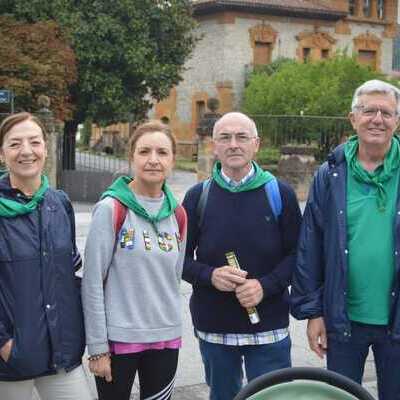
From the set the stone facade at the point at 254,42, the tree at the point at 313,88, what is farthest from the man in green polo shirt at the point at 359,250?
the stone facade at the point at 254,42

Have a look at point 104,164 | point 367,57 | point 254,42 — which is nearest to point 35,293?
point 104,164

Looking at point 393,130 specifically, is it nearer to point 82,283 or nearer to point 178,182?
point 82,283

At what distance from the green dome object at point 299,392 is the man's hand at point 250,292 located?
1.02 m

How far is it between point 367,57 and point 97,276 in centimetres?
3980

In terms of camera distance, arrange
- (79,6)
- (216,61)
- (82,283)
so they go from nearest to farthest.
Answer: (82,283)
(79,6)
(216,61)

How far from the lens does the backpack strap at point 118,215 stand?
3238 millimetres

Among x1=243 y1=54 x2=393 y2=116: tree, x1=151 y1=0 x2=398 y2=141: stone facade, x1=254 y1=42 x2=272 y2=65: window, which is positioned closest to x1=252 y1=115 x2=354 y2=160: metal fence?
x1=243 y1=54 x2=393 y2=116: tree

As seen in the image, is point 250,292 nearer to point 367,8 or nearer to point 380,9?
point 367,8

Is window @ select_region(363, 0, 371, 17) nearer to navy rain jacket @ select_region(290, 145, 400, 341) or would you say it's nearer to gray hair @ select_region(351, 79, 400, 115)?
gray hair @ select_region(351, 79, 400, 115)

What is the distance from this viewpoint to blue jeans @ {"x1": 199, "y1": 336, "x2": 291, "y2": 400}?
368cm

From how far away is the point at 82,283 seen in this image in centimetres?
323

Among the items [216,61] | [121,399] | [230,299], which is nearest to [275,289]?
[230,299]

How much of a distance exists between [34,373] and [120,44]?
20.5m

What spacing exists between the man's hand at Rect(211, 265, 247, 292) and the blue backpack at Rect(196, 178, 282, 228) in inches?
11.7
